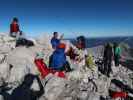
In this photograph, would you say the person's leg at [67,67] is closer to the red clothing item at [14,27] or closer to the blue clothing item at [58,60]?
the blue clothing item at [58,60]

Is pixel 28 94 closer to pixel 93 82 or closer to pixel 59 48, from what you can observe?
pixel 59 48

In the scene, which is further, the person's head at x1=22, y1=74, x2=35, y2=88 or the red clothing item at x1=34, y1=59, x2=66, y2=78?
the red clothing item at x1=34, y1=59, x2=66, y2=78

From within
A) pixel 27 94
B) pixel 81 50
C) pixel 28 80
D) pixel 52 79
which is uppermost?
pixel 81 50

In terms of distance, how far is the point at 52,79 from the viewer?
14211 mm

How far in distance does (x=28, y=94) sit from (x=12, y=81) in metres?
4.52

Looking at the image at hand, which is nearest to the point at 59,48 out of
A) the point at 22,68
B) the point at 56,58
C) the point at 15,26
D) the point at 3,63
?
the point at 56,58

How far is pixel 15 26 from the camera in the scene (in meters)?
28.1

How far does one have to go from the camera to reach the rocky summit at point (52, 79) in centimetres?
1321

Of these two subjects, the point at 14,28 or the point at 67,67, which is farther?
the point at 14,28

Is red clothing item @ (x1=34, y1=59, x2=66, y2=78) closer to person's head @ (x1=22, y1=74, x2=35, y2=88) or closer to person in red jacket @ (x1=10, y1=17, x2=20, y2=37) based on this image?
person's head @ (x1=22, y1=74, x2=35, y2=88)

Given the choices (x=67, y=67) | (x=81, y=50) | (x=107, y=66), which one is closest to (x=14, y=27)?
(x=81, y=50)

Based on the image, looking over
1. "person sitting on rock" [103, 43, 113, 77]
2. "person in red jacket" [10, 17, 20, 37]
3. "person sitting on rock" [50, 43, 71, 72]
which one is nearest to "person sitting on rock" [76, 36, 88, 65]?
"person sitting on rock" [103, 43, 113, 77]

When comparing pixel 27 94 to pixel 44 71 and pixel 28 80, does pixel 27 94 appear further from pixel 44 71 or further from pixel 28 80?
pixel 44 71

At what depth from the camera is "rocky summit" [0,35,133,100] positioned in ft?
43.3
